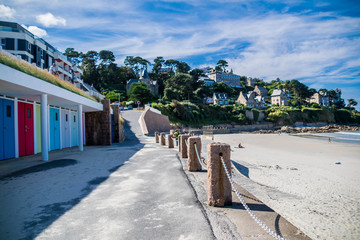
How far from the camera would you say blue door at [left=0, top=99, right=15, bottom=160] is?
965cm

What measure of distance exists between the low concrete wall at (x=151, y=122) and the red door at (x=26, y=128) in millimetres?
16642

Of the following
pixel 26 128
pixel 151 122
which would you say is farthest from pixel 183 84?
pixel 26 128

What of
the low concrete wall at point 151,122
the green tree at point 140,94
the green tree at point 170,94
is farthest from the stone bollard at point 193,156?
the green tree at point 170,94

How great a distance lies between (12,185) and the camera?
5.69 m

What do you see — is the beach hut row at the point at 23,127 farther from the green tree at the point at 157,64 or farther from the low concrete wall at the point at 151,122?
the green tree at the point at 157,64

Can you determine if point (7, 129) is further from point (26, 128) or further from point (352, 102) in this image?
point (352, 102)

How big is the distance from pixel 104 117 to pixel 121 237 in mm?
16553

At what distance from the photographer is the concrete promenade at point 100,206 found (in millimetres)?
3162

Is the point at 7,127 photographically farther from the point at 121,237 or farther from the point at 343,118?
the point at 343,118

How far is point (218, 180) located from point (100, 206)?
7.56 ft

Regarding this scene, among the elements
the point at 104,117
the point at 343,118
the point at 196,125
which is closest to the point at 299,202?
the point at 104,117

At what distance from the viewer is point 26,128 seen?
37.1ft

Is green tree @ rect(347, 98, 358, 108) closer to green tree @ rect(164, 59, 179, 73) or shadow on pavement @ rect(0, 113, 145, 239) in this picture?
green tree @ rect(164, 59, 179, 73)

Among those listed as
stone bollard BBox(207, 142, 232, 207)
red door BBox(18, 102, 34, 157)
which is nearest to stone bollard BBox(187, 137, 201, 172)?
stone bollard BBox(207, 142, 232, 207)
